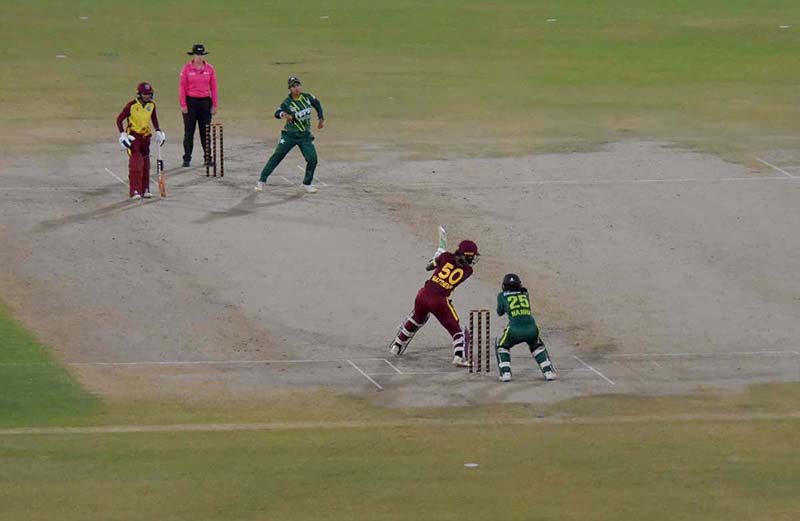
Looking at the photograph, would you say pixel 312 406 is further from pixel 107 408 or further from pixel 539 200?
pixel 539 200

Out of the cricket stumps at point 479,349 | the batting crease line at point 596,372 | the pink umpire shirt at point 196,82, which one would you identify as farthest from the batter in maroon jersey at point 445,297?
the pink umpire shirt at point 196,82

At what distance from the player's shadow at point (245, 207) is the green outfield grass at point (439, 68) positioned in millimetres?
4889

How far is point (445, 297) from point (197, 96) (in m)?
13.3

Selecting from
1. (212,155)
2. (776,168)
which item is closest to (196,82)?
(212,155)

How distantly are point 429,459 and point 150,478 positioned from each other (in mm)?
3281

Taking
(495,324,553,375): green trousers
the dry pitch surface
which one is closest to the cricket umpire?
the dry pitch surface

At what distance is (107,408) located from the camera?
23328 millimetres

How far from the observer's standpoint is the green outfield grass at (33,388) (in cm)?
2297

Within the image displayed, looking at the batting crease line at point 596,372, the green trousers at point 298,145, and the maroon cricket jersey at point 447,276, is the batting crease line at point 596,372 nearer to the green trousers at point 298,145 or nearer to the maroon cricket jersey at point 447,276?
the maroon cricket jersey at point 447,276

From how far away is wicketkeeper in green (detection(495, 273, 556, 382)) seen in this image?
2438 cm

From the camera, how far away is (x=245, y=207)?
3447 centimetres

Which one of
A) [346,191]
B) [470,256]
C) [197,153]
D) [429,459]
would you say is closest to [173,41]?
[197,153]

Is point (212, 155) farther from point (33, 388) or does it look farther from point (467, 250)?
point (33, 388)

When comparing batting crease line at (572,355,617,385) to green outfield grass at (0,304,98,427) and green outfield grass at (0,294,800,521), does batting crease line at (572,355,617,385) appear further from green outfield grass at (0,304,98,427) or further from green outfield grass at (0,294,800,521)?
green outfield grass at (0,304,98,427)
